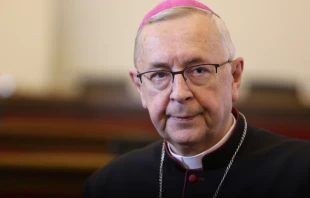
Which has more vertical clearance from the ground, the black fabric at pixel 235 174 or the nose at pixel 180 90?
the nose at pixel 180 90

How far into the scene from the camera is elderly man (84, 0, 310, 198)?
1.99m

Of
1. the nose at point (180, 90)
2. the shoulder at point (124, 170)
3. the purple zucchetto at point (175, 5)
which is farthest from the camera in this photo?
the shoulder at point (124, 170)

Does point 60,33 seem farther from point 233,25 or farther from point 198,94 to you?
point 198,94

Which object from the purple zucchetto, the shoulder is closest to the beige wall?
the shoulder

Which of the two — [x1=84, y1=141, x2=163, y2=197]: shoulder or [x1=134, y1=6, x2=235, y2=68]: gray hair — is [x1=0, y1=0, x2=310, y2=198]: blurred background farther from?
[x1=134, y1=6, x2=235, y2=68]: gray hair

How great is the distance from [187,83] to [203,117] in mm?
166

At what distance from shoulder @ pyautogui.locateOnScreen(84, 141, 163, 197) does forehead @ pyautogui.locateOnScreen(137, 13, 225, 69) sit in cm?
65

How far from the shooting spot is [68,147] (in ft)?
13.9

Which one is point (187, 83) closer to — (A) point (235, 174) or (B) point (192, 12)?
(B) point (192, 12)

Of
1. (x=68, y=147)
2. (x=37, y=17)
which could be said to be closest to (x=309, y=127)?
(x=68, y=147)

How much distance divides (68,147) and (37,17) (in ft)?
11.0

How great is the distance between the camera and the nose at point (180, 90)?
1964mm

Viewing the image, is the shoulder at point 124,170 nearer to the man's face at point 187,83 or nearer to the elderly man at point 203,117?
the elderly man at point 203,117

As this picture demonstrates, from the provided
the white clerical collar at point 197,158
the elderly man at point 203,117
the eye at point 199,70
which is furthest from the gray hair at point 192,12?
the white clerical collar at point 197,158
